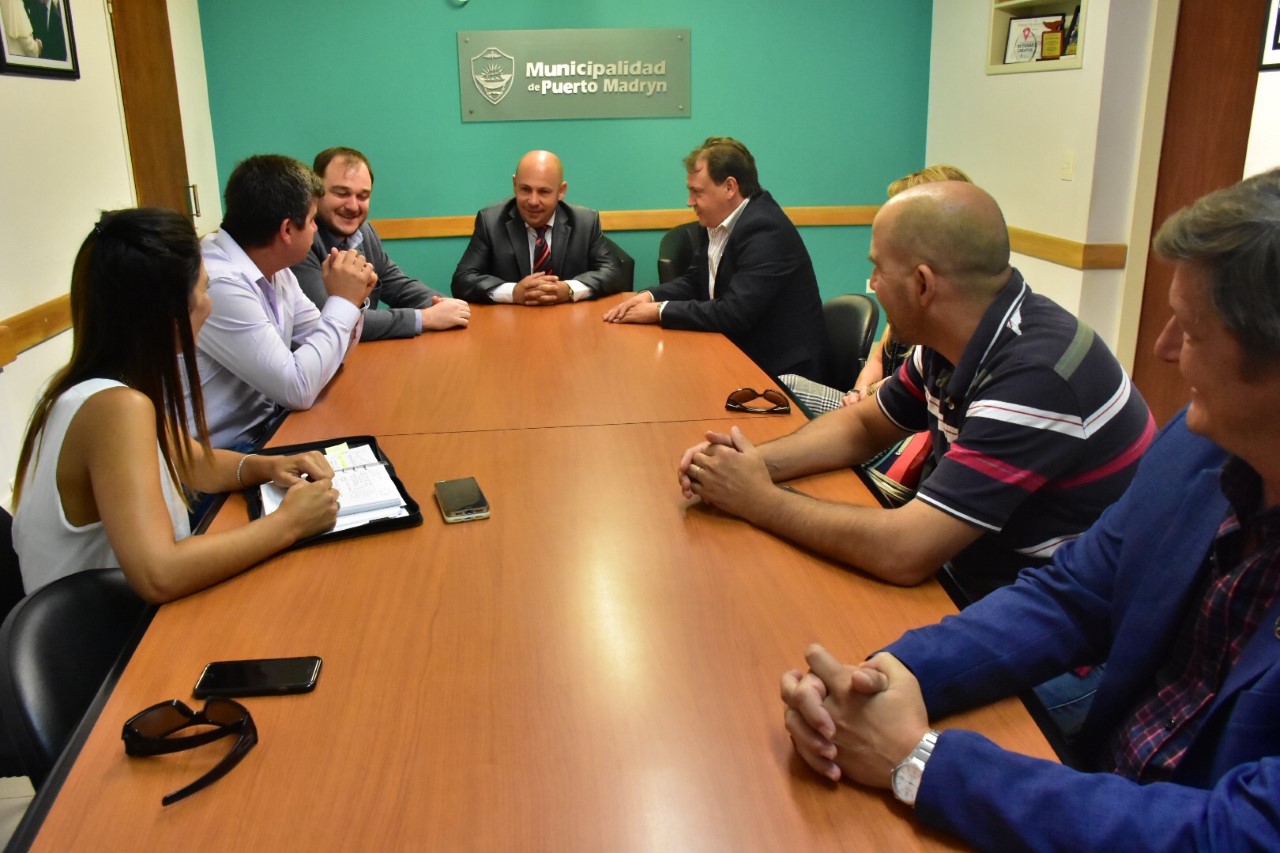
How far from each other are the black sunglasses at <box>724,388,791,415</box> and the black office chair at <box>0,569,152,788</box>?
1.36 m

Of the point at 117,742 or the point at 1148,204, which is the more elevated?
the point at 1148,204

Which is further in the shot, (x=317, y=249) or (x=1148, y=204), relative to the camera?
(x=1148, y=204)

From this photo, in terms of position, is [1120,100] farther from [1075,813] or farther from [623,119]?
[1075,813]

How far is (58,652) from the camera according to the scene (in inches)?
52.7

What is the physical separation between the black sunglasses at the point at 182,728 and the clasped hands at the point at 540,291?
2845 mm

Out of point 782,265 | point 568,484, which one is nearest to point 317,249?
point 782,265

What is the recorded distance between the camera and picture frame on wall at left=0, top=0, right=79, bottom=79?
3023 mm

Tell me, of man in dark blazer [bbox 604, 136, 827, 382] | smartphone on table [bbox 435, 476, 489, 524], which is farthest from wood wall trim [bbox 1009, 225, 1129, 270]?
smartphone on table [bbox 435, 476, 489, 524]

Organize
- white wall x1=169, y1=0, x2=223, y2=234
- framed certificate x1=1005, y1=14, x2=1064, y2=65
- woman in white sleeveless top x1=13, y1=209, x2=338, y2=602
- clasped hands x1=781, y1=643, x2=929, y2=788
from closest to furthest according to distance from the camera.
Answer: clasped hands x1=781, y1=643, x2=929, y2=788, woman in white sleeveless top x1=13, y1=209, x2=338, y2=602, framed certificate x1=1005, y1=14, x2=1064, y2=65, white wall x1=169, y1=0, x2=223, y2=234

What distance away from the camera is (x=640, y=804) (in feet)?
3.38

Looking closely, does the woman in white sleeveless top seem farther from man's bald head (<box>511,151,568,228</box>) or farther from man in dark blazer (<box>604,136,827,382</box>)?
man's bald head (<box>511,151,568,228</box>)

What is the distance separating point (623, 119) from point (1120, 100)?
2319 millimetres

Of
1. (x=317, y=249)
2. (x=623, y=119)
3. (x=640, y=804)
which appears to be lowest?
(x=640, y=804)

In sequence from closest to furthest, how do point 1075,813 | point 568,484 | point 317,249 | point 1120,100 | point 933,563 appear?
point 1075,813 → point 933,563 → point 568,484 → point 317,249 → point 1120,100
